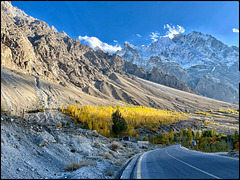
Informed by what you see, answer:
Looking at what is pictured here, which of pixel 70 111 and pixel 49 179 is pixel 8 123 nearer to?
pixel 49 179

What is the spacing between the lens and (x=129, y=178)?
689 centimetres

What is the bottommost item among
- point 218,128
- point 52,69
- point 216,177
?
point 216,177

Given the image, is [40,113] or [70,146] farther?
[40,113]

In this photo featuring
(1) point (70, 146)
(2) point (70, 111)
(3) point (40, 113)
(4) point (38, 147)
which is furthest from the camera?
(2) point (70, 111)

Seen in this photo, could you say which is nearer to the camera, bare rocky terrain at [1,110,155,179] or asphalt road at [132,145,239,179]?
asphalt road at [132,145,239,179]

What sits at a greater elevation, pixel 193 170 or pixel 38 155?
pixel 193 170

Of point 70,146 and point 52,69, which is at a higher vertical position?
point 52,69

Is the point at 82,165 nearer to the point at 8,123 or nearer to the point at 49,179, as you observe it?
the point at 49,179

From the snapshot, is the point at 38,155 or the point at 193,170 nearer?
the point at 193,170

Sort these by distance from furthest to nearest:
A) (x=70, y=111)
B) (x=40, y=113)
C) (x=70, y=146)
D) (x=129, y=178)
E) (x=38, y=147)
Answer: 1. (x=70, y=111)
2. (x=40, y=113)
3. (x=70, y=146)
4. (x=38, y=147)
5. (x=129, y=178)

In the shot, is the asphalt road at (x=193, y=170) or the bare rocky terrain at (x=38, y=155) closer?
the asphalt road at (x=193, y=170)

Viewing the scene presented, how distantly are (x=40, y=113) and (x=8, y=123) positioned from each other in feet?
198

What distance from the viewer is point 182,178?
6172 millimetres

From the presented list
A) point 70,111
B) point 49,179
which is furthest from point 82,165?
point 70,111
